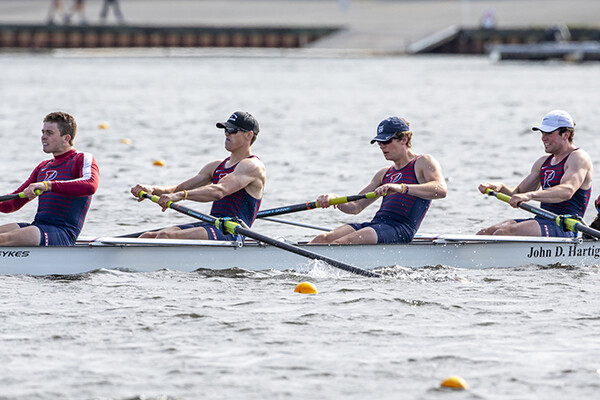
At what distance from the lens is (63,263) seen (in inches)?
412

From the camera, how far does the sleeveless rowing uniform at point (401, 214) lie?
35.7 ft

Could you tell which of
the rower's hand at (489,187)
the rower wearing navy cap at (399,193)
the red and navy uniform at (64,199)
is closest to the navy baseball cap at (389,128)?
the rower wearing navy cap at (399,193)

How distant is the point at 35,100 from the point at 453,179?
20.7 m

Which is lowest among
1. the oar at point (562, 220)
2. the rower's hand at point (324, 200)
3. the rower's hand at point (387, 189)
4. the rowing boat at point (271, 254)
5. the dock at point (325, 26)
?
the rowing boat at point (271, 254)

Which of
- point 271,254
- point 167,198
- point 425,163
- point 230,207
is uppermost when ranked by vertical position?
point 425,163

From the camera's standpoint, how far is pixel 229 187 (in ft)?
34.9

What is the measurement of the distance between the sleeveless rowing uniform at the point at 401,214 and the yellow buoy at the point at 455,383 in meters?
3.52

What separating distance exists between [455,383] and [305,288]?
300 cm

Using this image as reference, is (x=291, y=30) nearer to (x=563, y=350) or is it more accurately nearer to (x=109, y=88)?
(x=109, y=88)

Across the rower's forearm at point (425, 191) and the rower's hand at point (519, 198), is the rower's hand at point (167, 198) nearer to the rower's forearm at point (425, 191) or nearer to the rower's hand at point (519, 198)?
the rower's forearm at point (425, 191)

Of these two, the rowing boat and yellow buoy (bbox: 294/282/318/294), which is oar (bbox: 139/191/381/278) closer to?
the rowing boat

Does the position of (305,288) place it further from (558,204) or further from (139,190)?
(558,204)

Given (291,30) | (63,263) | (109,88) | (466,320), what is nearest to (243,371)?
(466,320)

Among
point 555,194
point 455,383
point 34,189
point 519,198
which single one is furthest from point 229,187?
point 455,383
